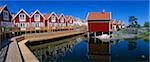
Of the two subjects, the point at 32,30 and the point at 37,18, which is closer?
the point at 32,30

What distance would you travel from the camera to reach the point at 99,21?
5522 centimetres

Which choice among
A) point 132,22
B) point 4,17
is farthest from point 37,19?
point 132,22

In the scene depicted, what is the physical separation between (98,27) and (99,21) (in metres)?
1.47

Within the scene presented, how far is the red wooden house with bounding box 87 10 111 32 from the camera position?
5497 cm

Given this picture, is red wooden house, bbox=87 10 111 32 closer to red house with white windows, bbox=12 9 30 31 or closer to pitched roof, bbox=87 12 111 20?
pitched roof, bbox=87 12 111 20

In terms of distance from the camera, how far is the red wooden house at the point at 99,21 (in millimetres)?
54969

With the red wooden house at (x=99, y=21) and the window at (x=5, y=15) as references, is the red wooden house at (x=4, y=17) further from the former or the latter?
the red wooden house at (x=99, y=21)

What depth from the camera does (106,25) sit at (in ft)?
180

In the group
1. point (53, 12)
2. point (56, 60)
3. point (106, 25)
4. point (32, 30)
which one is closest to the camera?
point (56, 60)

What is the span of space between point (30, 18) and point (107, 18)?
60.2 feet

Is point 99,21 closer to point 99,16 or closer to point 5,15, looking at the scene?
point 99,16

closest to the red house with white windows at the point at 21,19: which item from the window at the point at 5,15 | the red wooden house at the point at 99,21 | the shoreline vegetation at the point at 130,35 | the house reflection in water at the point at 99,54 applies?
the window at the point at 5,15

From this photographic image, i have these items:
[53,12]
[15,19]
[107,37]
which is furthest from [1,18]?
[53,12]

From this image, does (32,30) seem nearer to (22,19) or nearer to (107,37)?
(22,19)
